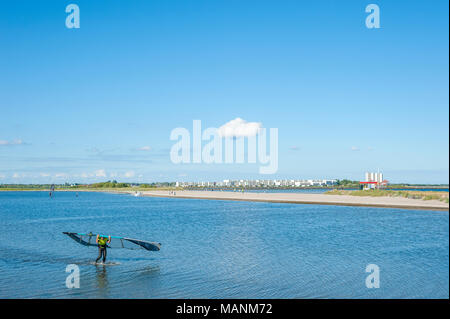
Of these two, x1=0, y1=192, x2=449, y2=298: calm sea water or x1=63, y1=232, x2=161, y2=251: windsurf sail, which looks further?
x1=63, y1=232, x2=161, y2=251: windsurf sail

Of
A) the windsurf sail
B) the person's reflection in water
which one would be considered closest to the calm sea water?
the person's reflection in water

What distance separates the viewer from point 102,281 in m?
19.2

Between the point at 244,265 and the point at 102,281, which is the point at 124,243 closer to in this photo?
the point at 102,281

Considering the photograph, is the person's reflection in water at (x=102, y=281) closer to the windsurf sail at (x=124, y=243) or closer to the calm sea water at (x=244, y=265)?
the calm sea water at (x=244, y=265)

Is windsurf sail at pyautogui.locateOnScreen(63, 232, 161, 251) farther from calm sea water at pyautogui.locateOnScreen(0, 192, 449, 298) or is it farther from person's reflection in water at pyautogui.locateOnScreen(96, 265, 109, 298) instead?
person's reflection in water at pyautogui.locateOnScreen(96, 265, 109, 298)

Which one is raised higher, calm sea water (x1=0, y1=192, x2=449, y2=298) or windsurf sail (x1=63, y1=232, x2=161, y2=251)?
windsurf sail (x1=63, y1=232, x2=161, y2=251)

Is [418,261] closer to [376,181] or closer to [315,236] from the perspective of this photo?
[315,236]

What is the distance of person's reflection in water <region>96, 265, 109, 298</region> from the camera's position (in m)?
17.4

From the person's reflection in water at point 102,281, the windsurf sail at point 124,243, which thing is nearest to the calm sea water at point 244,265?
the person's reflection in water at point 102,281

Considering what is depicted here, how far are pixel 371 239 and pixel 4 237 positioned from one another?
32936 millimetres

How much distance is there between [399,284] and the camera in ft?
59.2

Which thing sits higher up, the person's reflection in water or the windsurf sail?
the windsurf sail

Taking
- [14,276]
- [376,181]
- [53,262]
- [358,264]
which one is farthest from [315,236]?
[376,181]

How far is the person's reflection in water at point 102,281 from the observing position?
57.0 feet
